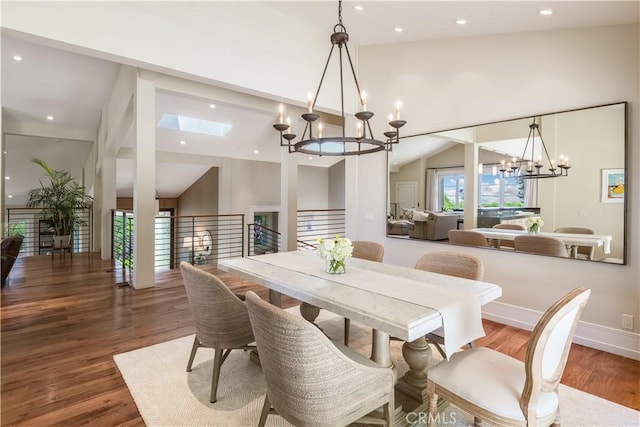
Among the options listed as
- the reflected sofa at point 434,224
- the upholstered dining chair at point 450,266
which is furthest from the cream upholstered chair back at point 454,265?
the reflected sofa at point 434,224

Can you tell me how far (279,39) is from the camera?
3.81m

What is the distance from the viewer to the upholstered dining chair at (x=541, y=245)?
2.90 metres

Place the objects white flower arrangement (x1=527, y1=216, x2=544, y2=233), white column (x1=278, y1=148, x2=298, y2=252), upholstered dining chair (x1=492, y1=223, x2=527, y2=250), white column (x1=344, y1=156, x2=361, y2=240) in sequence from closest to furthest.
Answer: white flower arrangement (x1=527, y1=216, x2=544, y2=233) < upholstered dining chair (x1=492, y1=223, x2=527, y2=250) < white column (x1=344, y1=156, x2=361, y2=240) < white column (x1=278, y1=148, x2=298, y2=252)

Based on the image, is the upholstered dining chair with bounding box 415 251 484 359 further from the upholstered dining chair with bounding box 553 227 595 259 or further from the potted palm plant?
the potted palm plant

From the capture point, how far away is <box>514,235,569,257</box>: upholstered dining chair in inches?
114

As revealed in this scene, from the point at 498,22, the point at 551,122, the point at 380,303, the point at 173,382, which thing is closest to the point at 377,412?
the point at 380,303

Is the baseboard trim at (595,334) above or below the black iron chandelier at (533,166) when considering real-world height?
below

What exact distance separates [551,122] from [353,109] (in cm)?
239

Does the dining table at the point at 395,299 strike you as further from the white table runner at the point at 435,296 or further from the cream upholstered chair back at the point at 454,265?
the cream upholstered chair back at the point at 454,265

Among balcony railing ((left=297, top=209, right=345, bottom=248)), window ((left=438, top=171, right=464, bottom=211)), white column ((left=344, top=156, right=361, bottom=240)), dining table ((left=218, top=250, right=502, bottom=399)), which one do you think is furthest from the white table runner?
balcony railing ((left=297, top=209, right=345, bottom=248))

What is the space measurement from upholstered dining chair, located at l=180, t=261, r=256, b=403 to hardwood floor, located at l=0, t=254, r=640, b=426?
0.55 meters

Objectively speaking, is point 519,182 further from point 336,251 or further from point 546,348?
point 546,348

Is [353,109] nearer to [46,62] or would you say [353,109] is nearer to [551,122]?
[551,122]

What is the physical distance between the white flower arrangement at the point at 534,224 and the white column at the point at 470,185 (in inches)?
20.4
